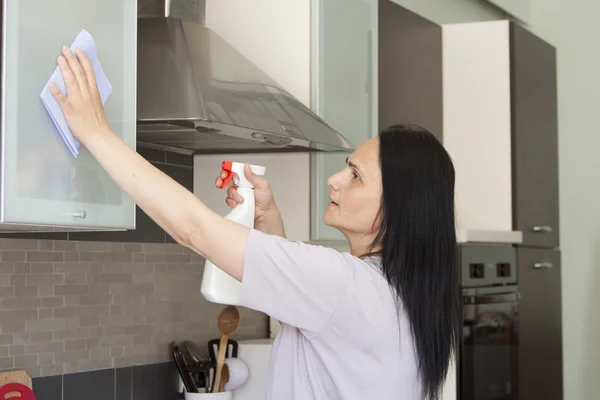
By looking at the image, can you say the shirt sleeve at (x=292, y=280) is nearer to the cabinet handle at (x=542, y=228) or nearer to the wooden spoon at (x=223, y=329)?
the wooden spoon at (x=223, y=329)

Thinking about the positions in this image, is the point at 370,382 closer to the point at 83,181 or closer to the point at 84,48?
the point at 83,181

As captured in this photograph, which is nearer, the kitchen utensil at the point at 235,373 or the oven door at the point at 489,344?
the kitchen utensil at the point at 235,373

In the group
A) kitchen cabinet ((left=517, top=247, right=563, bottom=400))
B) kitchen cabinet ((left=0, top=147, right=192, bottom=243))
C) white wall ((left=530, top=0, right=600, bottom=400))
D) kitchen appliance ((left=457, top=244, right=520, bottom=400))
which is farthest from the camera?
white wall ((left=530, top=0, right=600, bottom=400))

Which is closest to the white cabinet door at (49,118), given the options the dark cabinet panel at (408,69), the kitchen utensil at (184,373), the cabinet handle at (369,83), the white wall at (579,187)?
the kitchen utensil at (184,373)

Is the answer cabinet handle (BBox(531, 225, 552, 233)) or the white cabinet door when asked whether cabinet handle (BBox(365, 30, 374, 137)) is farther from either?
the white cabinet door

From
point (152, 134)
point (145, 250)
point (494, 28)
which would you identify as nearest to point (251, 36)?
point (152, 134)

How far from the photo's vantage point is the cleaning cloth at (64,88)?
5.01 feet

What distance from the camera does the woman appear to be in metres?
1.46

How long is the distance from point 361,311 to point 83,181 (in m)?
0.54

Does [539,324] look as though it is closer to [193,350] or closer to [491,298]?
[491,298]

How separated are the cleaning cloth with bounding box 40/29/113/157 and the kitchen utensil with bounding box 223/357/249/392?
1.32 metres

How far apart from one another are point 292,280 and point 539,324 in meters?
2.59

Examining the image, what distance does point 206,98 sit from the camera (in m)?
2.15

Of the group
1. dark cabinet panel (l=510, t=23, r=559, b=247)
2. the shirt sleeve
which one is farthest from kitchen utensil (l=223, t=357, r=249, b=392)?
dark cabinet panel (l=510, t=23, r=559, b=247)
